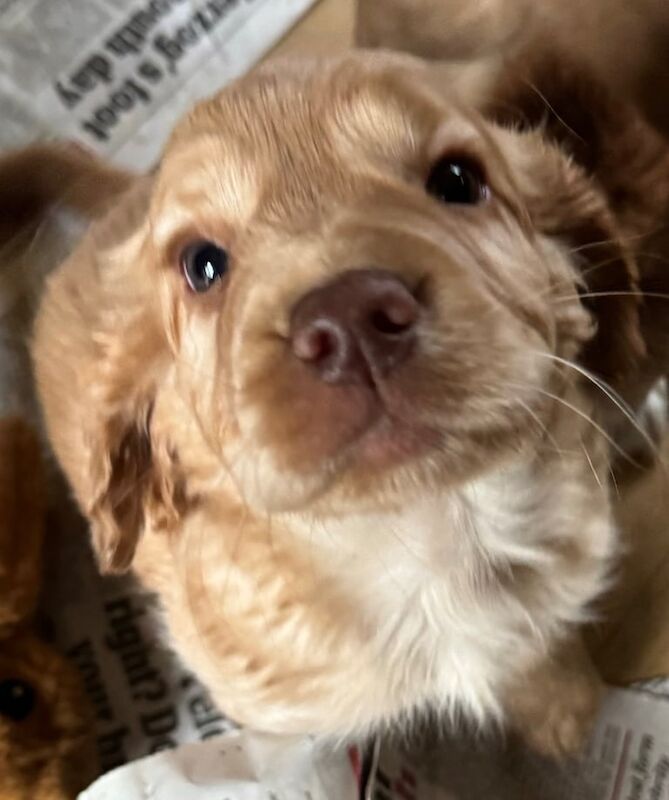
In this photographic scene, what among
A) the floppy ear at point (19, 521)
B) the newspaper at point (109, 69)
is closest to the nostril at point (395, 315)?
the floppy ear at point (19, 521)

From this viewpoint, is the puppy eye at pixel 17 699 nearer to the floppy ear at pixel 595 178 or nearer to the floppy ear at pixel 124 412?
the floppy ear at pixel 124 412

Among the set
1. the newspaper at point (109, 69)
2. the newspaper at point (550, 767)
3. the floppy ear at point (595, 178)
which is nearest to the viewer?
the floppy ear at point (595, 178)

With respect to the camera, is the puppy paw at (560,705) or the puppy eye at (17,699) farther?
the puppy eye at (17,699)

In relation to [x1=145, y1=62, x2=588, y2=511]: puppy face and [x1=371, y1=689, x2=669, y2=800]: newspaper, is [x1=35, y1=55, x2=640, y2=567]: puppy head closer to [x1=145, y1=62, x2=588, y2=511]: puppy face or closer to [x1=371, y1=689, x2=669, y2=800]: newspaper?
[x1=145, y1=62, x2=588, y2=511]: puppy face

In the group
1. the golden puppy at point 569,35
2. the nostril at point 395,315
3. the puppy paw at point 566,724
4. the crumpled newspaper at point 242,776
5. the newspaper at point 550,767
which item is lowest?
the newspaper at point 550,767

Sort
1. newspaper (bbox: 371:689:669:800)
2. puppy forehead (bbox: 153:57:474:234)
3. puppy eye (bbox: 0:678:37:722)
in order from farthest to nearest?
puppy eye (bbox: 0:678:37:722) < newspaper (bbox: 371:689:669:800) < puppy forehead (bbox: 153:57:474:234)

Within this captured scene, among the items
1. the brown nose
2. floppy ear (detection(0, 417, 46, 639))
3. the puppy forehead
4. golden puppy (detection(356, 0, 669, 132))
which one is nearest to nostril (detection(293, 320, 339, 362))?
the brown nose

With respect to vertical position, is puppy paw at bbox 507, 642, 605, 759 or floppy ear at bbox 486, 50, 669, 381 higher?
floppy ear at bbox 486, 50, 669, 381

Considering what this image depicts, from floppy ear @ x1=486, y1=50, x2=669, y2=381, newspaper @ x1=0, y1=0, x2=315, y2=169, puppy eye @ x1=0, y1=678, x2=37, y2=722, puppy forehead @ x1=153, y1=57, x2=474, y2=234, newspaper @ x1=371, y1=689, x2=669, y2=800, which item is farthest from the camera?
newspaper @ x1=0, y1=0, x2=315, y2=169
